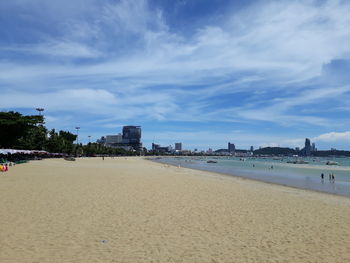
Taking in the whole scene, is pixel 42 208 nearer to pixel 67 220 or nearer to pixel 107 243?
pixel 67 220

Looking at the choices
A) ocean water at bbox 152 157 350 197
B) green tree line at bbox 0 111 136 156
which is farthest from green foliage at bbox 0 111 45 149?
ocean water at bbox 152 157 350 197

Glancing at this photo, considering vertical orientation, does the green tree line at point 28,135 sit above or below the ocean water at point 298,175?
above

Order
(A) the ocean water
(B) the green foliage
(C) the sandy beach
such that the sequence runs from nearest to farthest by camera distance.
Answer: (C) the sandy beach → (A) the ocean water → (B) the green foliage

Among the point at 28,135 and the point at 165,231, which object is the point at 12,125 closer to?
the point at 28,135

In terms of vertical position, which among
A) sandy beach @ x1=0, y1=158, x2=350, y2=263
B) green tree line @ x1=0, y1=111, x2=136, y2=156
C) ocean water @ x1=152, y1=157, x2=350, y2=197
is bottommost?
ocean water @ x1=152, y1=157, x2=350, y2=197

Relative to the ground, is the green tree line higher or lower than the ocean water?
higher

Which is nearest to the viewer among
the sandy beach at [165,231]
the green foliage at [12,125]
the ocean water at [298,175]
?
the sandy beach at [165,231]

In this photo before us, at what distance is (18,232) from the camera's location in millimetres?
8547

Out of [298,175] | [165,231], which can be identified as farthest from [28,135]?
[165,231]

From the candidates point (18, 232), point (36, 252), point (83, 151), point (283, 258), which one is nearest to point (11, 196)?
point (18, 232)

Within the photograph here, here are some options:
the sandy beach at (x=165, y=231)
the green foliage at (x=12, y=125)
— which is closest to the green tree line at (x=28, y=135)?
the green foliage at (x=12, y=125)

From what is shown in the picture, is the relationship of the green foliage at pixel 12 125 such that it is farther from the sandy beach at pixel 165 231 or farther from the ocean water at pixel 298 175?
the sandy beach at pixel 165 231

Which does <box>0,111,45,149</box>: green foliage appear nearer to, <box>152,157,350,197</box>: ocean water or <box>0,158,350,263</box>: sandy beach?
<box>152,157,350,197</box>: ocean water

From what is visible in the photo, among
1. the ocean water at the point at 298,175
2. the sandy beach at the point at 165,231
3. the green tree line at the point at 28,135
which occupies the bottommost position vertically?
the ocean water at the point at 298,175
